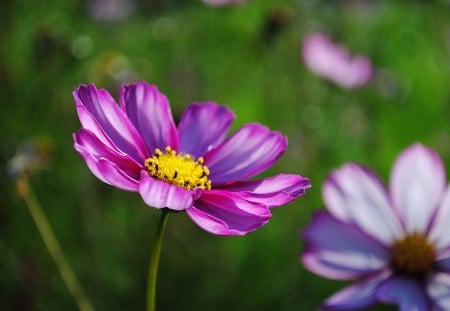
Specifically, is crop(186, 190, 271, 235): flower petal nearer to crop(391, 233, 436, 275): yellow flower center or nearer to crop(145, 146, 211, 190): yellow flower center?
crop(145, 146, 211, 190): yellow flower center

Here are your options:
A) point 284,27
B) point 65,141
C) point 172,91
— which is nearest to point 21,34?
point 172,91

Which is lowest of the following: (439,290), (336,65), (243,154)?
(439,290)

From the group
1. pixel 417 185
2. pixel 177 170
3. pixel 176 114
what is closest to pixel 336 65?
pixel 176 114

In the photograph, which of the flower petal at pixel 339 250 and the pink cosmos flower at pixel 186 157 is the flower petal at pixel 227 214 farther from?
the flower petal at pixel 339 250

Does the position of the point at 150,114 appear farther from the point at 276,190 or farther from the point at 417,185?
the point at 417,185

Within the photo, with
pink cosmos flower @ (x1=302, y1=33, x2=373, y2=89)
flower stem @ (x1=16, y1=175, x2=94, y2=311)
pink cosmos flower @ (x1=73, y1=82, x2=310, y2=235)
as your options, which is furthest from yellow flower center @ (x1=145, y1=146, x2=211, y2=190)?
pink cosmos flower @ (x1=302, y1=33, x2=373, y2=89)
